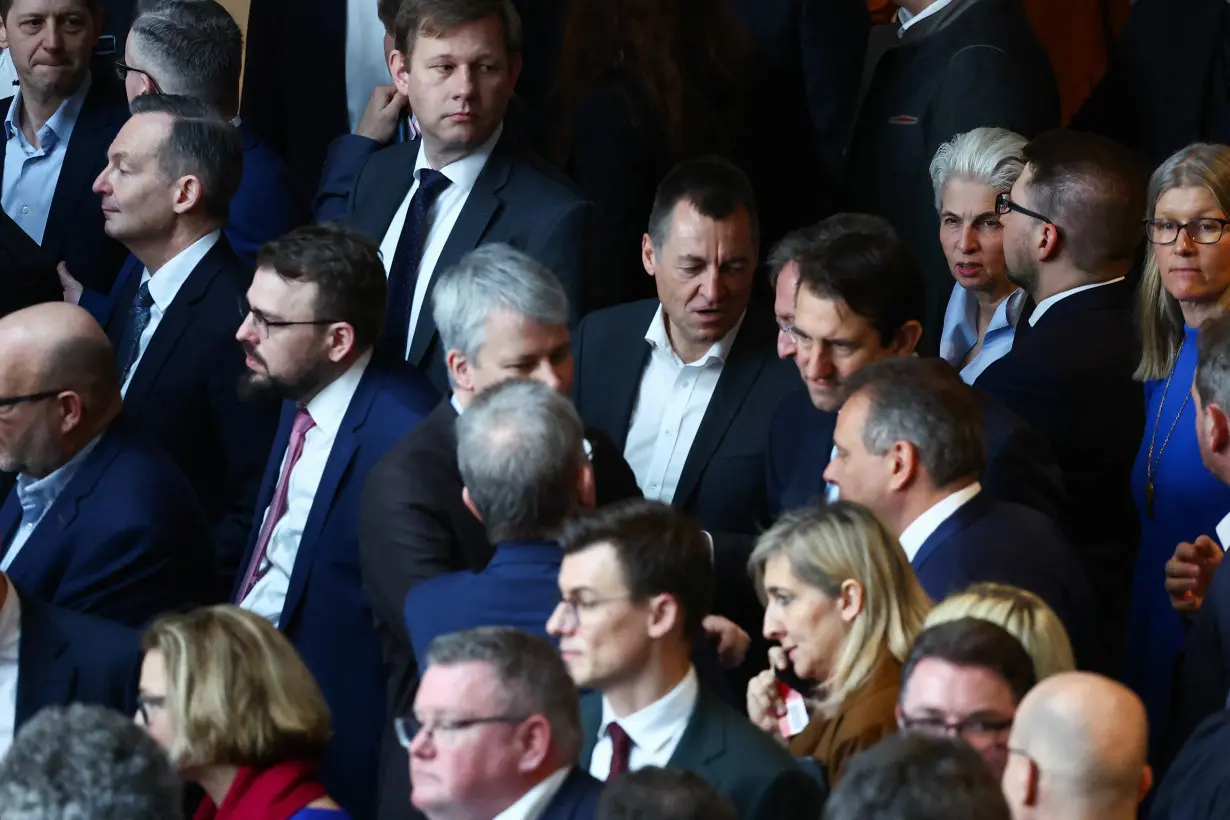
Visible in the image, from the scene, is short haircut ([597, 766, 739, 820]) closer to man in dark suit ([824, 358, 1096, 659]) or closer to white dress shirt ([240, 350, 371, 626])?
man in dark suit ([824, 358, 1096, 659])

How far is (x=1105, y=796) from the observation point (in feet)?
9.09

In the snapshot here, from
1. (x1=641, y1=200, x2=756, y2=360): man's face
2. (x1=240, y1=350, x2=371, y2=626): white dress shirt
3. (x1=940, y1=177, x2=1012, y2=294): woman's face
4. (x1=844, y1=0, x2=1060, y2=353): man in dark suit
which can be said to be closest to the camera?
(x1=240, y1=350, x2=371, y2=626): white dress shirt

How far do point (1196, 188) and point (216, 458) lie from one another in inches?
93.4

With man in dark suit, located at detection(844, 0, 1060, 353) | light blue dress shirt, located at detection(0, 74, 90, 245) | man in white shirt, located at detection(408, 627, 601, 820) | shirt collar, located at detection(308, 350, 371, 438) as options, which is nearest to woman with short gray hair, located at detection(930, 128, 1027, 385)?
man in dark suit, located at detection(844, 0, 1060, 353)

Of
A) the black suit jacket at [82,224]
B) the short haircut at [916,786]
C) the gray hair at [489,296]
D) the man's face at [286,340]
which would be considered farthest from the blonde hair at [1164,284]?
the black suit jacket at [82,224]

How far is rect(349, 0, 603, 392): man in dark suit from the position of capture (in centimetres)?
514

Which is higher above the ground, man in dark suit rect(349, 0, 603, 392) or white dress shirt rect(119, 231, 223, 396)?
man in dark suit rect(349, 0, 603, 392)

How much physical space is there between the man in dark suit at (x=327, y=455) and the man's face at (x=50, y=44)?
192cm

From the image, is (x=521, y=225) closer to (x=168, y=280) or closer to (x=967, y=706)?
(x=168, y=280)

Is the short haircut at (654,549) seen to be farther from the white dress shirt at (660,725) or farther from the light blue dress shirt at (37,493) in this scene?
the light blue dress shirt at (37,493)

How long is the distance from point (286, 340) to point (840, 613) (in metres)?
1.62

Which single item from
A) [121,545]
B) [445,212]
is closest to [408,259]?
[445,212]

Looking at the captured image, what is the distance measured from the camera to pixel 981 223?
5.27 metres

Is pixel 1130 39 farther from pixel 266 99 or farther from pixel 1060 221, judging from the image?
pixel 266 99
